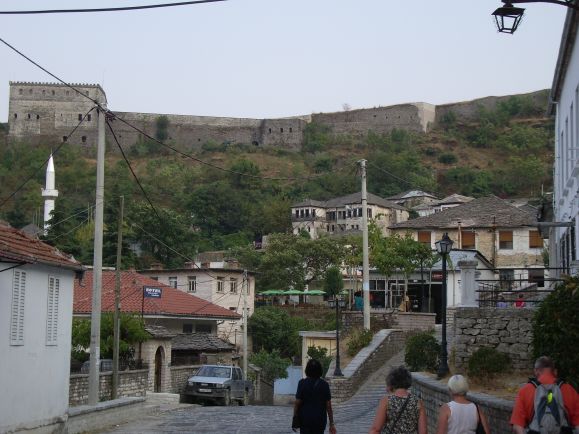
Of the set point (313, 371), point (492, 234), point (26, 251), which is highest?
point (492, 234)

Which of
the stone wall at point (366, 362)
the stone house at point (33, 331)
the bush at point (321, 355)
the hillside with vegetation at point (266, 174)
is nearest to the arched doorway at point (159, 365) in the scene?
the bush at point (321, 355)

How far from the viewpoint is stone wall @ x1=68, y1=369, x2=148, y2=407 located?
24.0 meters

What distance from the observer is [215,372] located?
106 ft

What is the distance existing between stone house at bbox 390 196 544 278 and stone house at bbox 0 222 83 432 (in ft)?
97.6

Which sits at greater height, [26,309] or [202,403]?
[26,309]

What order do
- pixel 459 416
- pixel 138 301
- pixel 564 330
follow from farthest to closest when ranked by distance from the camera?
pixel 138 301
pixel 564 330
pixel 459 416

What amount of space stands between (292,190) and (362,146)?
79.7ft

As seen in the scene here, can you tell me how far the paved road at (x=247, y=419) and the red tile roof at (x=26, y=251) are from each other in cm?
381

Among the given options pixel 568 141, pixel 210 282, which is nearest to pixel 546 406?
pixel 568 141

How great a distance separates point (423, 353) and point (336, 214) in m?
82.5

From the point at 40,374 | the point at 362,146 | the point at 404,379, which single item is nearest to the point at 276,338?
the point at 40,374

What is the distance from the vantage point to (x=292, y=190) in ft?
392

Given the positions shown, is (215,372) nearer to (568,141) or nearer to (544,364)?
(568,141)

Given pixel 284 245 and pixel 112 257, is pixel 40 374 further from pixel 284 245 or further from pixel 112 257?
pixel 284 245
